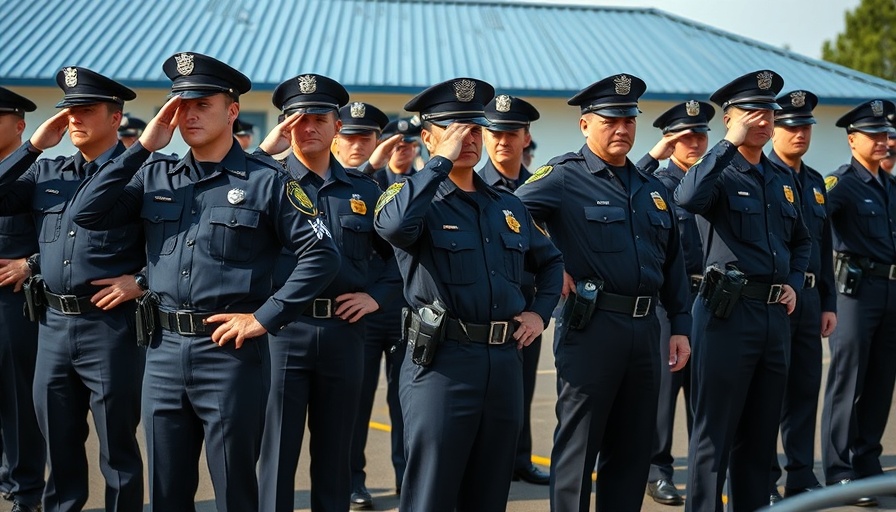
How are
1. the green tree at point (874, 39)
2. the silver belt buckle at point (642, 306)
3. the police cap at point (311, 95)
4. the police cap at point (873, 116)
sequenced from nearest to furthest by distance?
the silver belt buckle at point (642, 306)
the police cap at point (311, 95)
the police cap at point (873, 116)
the green tree at point (874, 39)

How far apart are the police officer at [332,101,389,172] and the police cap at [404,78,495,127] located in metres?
2.15

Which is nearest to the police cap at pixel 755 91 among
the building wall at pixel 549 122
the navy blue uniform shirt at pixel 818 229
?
the navy blue uniform shirt at pixel 818 229

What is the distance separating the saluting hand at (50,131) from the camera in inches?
200

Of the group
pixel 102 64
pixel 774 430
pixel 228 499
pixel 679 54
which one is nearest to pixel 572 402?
pixel 774 430

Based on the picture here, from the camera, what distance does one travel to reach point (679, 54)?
23.3 metres

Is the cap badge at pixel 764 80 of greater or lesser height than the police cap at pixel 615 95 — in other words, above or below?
above

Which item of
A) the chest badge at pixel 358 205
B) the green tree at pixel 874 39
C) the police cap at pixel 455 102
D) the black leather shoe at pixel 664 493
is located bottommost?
the black leather shoe at pixel 664 493

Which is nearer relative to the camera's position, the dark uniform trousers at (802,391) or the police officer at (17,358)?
the police officer at (17,358)

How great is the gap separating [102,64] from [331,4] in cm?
622

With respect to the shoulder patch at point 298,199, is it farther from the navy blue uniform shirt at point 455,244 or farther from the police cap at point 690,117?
the police cap at point 690,117

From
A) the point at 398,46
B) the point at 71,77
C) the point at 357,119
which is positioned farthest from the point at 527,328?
the point at 398,46

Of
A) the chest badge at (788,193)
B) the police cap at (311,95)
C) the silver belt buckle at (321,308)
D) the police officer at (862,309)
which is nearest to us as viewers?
the silver belt buckle at (321,308)

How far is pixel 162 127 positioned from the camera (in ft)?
14.1

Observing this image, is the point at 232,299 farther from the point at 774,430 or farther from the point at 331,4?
the point at 331,4
